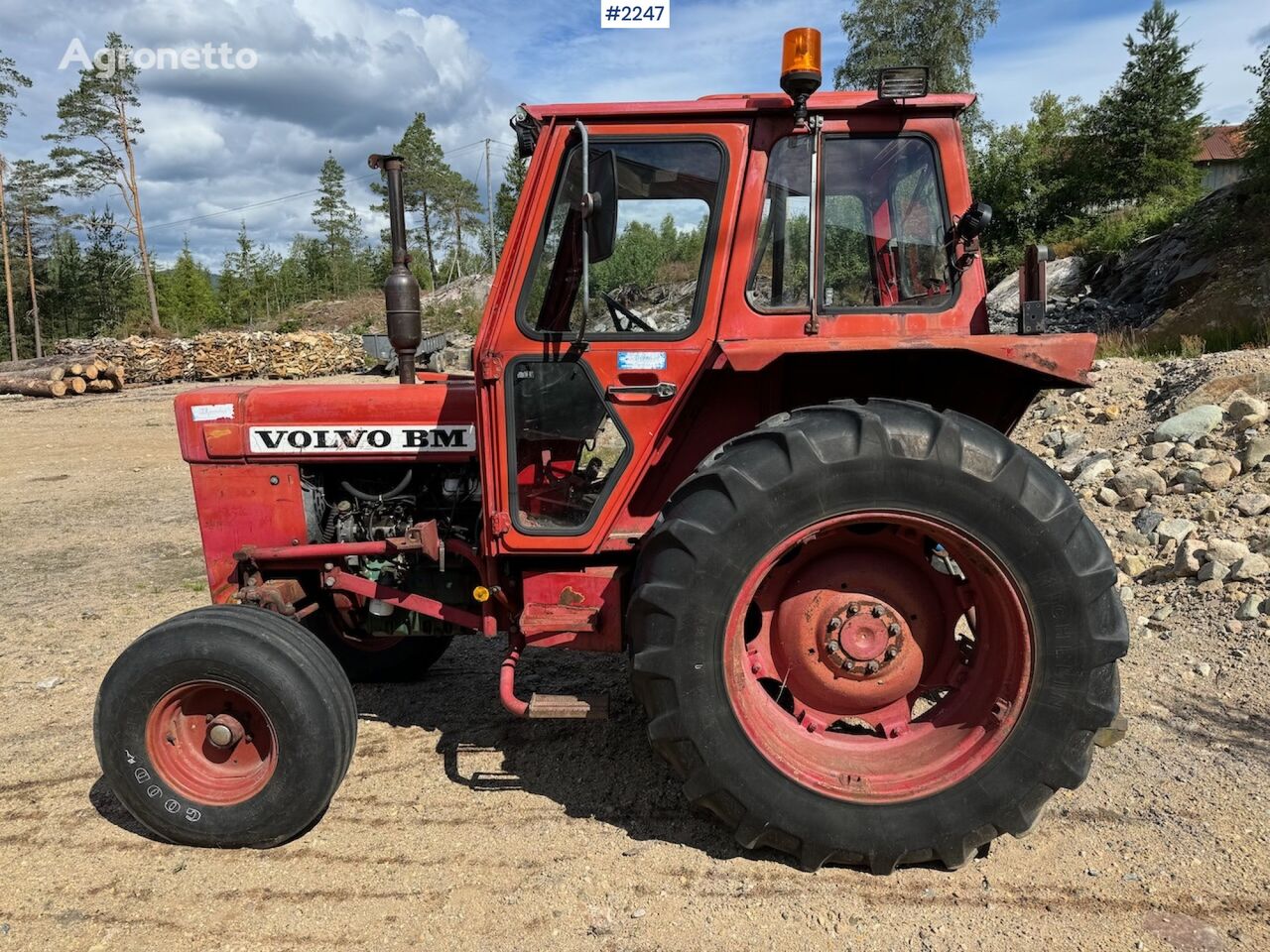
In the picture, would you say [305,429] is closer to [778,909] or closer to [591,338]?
[591,338]

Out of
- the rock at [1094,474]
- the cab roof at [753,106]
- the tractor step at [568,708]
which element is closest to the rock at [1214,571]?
the rock at [1094,474]

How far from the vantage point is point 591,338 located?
8.93 ft

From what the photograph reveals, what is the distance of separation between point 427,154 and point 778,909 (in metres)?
38.7

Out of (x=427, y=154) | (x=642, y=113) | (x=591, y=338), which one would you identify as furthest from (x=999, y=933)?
(x=427, y=154)

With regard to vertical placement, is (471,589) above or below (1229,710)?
above

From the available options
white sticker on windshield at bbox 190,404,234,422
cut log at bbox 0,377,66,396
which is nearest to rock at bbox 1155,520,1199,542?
white sticker on windshield at bbox 190,404,234,422

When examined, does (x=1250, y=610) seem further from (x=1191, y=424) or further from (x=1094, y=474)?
(x=1191, y=424)

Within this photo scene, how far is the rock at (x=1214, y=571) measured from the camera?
4141 mm

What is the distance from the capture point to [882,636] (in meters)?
2.70

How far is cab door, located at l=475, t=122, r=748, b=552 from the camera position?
268cm

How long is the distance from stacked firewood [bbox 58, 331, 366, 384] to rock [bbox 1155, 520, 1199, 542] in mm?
17831

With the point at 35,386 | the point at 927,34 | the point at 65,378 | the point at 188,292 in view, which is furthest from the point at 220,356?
the point at 188,292

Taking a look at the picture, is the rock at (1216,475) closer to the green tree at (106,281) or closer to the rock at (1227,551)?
the rock at (1227,551)

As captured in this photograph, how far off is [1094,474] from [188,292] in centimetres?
5166
